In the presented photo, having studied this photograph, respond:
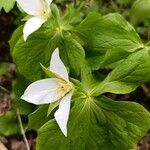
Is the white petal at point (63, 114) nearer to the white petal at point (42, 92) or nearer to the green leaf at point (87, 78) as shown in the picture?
the white petal at point (42, 92)

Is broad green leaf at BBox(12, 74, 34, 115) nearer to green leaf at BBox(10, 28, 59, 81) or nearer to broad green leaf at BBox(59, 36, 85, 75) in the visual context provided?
green leaf at BBox(10, 28, 59, 81)

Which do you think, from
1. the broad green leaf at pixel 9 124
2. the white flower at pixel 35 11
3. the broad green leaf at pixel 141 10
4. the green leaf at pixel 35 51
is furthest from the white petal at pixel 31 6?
the broad green leaf at pixel 9 124

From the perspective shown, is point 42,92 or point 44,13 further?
point 44,13

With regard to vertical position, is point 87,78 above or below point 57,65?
below

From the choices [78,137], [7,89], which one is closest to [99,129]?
[78,137]

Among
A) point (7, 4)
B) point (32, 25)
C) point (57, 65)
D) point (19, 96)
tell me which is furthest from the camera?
point (19, 96)

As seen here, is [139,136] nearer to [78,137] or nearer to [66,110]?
[78,137]

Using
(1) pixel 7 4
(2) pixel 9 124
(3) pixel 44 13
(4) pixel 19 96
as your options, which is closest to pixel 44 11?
(3) pixel 44 13

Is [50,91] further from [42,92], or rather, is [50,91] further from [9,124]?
[9,124]

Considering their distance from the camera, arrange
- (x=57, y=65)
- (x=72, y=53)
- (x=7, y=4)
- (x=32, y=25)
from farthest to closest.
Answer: (x=7, y=4), (x=72, y=53), (x=32, y=25), (x=57, y=65)
